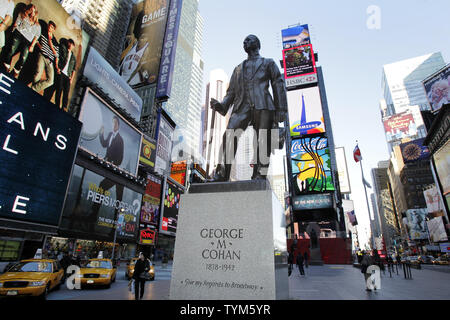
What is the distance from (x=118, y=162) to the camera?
1375 inches

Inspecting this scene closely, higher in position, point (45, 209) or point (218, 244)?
point (45, 209)

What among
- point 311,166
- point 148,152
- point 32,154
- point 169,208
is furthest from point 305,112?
point 32,154

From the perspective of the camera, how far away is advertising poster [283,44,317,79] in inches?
1816

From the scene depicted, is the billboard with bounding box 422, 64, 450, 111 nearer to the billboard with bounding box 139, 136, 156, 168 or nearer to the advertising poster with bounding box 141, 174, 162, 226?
the billboard with bounding box 139, 136, 156, 168

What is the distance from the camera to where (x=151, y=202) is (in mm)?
43469

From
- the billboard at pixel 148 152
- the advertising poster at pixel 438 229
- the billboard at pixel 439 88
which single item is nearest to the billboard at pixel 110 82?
the billboard at pixel 148 152

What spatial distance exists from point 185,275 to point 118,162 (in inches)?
1324

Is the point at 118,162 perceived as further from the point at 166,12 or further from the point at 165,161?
the point at 166,12

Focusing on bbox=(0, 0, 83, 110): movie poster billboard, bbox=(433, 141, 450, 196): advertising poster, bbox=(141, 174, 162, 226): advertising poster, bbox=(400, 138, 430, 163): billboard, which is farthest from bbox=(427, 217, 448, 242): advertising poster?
bbox=(0, 0, 83, 110): movie poster billboard

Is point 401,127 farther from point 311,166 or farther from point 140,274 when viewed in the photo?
point 140,274

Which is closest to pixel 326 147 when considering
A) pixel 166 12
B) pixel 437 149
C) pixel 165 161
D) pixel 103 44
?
pixel 437 149

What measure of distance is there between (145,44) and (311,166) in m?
42.3

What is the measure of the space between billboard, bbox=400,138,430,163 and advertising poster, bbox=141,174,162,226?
85.9m

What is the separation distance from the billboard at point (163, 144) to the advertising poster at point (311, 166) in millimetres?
26064
